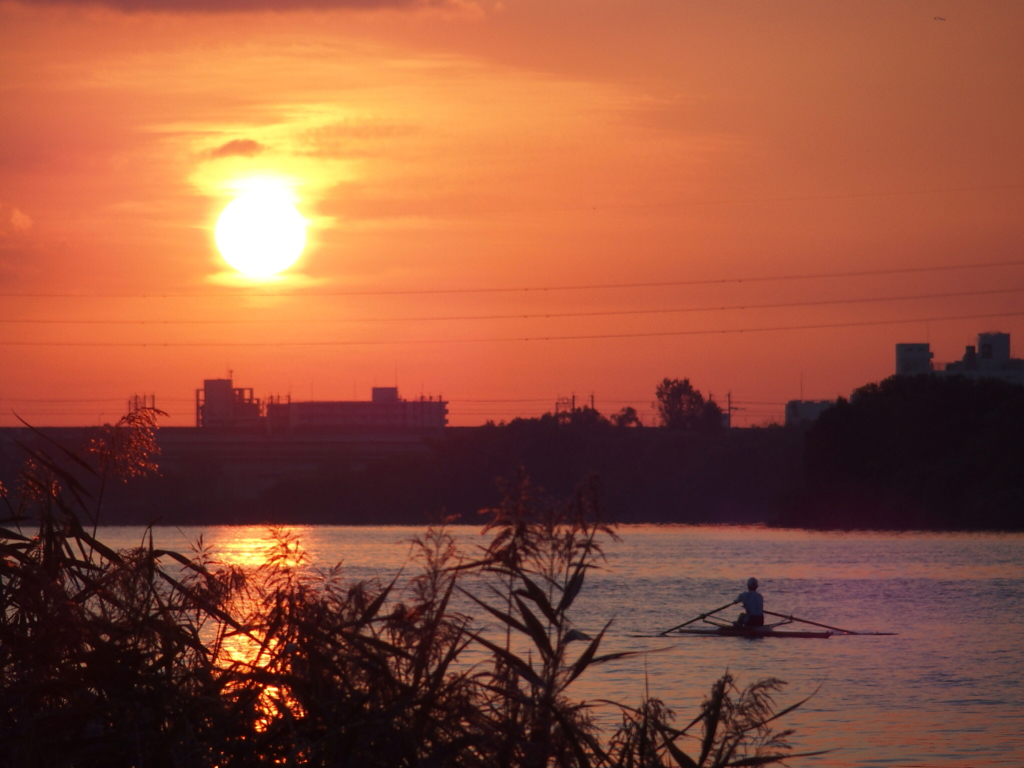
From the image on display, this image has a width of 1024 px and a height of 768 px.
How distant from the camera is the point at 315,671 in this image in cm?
691

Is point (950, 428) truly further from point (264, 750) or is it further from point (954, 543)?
point (264, 750)

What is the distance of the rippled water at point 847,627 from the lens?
81.6 ft

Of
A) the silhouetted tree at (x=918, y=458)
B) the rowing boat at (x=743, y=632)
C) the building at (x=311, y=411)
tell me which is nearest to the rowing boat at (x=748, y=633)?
the rowing boat at (x=743, y=632)

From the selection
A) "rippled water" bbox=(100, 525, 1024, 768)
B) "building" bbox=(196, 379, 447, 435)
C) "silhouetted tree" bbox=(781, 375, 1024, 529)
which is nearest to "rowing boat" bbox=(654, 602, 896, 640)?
"rippled water" bbox=(100, 525, 1024, 768)

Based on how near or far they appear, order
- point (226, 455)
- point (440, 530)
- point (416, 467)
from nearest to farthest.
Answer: point (440, 530) → point (226, 455) → point (416, 467)

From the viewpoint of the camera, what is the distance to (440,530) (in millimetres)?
6477

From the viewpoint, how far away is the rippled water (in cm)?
2488

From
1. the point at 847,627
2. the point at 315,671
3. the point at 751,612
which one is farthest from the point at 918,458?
the point at 315,671

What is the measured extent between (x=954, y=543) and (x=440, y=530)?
7643 centimetres

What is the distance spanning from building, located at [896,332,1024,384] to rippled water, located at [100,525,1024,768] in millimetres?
91939

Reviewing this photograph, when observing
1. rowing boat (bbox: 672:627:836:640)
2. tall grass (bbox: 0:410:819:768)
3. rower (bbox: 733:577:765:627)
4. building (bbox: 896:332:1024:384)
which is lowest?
rowing boat (bbox: 672:627:836:640)

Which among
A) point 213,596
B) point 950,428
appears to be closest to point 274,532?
point 213,596

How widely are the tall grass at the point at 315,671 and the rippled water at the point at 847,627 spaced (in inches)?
22.3

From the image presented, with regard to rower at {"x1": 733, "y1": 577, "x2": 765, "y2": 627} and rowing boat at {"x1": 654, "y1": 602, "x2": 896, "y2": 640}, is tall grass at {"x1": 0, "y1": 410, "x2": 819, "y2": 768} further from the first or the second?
rower at {"x1": 733, "y1": 577, "x2": 765, "y2": 627}
